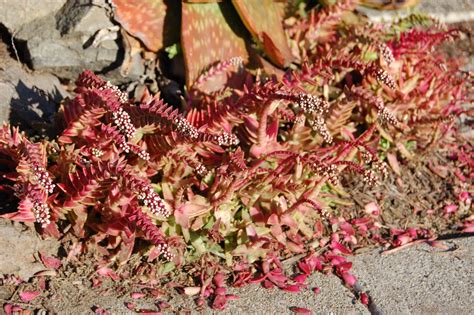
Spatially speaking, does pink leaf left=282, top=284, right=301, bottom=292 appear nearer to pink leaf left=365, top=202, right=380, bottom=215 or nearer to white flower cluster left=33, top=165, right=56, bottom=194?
pink leaf left=365, top=202, right=380, bottom=215

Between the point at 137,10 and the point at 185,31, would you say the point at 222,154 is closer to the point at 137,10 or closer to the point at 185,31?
the point at 185,31

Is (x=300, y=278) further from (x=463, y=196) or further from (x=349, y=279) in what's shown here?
(x=463, y=196)

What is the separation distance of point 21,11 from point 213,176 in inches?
44.5

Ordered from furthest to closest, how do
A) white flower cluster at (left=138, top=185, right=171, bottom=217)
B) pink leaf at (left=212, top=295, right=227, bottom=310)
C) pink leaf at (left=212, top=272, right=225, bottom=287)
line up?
pink leaf at (left=212, top=272, right=225, bottom=287), pink leaf at (left=212, top=295, right=227, bottom=310), white flower cluster at (left=138, top=185, right=171, bottom=217)

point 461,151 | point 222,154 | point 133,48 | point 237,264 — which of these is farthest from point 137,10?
point 461,151

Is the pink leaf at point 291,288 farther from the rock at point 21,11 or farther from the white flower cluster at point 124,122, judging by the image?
the rock at point 21,11

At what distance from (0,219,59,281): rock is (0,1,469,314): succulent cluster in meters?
0.05

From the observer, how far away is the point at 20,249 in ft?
7.64

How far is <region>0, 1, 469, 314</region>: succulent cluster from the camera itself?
2205 millimetres

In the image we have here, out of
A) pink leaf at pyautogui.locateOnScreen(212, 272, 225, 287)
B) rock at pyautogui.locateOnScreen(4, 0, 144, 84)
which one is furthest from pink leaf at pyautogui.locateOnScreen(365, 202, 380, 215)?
rock at pyautogui.locateOnScreen(4, 0, 144, 84)

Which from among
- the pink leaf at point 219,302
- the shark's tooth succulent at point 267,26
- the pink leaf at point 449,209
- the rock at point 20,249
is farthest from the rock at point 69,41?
the pink leaf at point 449,209

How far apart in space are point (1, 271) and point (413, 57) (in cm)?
216

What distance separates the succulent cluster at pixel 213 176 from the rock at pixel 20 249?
5 cm

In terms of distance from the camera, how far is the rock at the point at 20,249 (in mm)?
2299
